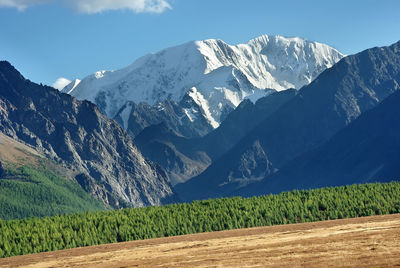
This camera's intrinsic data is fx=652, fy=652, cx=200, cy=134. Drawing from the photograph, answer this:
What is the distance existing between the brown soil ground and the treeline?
10417 mm

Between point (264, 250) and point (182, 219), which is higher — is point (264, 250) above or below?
below

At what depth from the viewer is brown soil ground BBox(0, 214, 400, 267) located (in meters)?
48.5

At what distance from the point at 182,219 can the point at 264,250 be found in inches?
1409

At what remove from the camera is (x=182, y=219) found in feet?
295

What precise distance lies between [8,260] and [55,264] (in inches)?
405

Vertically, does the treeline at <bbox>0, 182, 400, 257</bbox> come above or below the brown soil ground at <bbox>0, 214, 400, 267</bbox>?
above

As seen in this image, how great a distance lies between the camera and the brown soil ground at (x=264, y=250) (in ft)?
159

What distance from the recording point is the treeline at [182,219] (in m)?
80.3

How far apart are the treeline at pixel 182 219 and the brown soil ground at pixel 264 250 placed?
10.4m

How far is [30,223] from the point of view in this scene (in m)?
88.5

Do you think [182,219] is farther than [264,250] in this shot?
Yes

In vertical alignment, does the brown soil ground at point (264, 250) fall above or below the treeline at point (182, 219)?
below

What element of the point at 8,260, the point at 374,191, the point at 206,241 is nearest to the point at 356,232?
the point at 206,241

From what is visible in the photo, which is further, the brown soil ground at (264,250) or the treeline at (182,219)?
the treeline at (182,219)
